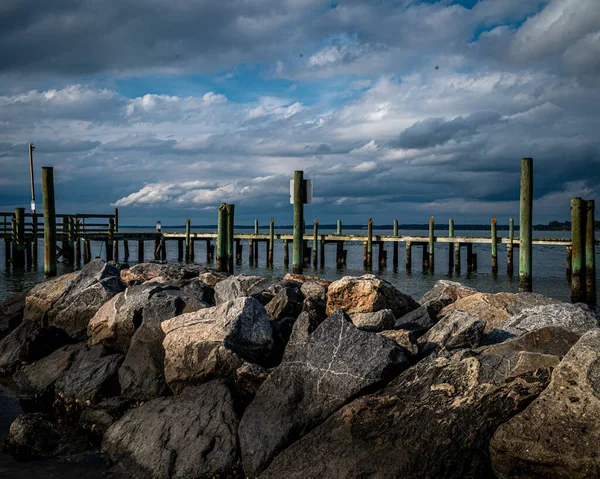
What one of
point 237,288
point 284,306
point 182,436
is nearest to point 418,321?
point 284,306

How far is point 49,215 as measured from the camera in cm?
1853

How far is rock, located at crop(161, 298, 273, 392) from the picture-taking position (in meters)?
7.20

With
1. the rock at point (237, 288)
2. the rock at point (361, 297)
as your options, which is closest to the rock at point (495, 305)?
the rock at point (361, 297)

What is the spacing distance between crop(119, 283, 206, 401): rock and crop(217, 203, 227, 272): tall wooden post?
1350cm

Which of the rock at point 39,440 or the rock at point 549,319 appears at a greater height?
the rock at point 549,319

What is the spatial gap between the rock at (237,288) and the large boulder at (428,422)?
16.9 feet

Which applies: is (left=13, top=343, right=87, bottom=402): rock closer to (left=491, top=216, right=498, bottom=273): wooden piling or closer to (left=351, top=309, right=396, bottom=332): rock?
(left=351, top=309, right=396, bottom=332): rock

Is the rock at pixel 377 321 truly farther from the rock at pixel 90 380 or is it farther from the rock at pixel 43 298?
the rock at pixel 43 298

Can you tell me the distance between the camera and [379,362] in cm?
609

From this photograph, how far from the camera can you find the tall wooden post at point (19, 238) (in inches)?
1239

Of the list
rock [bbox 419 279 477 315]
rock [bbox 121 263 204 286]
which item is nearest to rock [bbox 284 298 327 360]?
rock [bbox 419 279 477 315]

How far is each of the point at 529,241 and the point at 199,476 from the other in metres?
12.6

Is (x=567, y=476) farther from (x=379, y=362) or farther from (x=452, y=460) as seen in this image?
(x=379, y=362)

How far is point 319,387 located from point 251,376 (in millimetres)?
946
